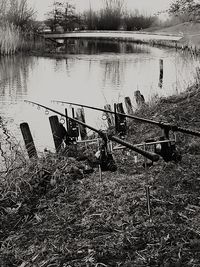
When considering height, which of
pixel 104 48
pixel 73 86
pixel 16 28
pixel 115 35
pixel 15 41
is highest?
pixel 16 28

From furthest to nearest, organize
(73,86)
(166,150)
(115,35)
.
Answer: (115,35) < (73,86) < (166,150)

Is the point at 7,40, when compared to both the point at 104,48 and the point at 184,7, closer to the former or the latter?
the point at 104,48

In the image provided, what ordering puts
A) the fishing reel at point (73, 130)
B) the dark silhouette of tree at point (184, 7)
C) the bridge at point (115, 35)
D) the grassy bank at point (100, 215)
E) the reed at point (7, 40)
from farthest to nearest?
the bridge at point (115, 35) → the reed at point (7, 40) → the dark silhouette of tree at point (184, 7) → the fishing reel at point (73, 130) → the grassy bank at point (100, 215)

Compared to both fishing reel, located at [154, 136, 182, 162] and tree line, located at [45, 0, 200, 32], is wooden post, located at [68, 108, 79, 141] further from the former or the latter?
tree line, located at [45, 0, 200, 32]

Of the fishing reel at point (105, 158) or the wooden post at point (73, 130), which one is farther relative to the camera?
the wooden post at point (73, 130)

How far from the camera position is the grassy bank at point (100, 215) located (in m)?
3.22

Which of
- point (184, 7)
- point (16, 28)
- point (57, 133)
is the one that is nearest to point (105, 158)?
point (57, 133)

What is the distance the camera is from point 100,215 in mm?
3855

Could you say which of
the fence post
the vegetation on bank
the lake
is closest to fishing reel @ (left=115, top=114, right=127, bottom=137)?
the fence post

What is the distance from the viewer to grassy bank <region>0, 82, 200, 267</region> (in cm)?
322

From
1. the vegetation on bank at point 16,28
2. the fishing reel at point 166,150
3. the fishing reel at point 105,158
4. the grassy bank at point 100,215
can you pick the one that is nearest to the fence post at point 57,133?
the grassy bank at point 100,215

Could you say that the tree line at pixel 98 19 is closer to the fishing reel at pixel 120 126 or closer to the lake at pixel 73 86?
the lake at pixel 73 86

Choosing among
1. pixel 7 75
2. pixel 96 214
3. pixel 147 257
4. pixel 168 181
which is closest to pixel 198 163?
pixel 168 181

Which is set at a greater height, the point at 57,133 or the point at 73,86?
the point at 57,133
